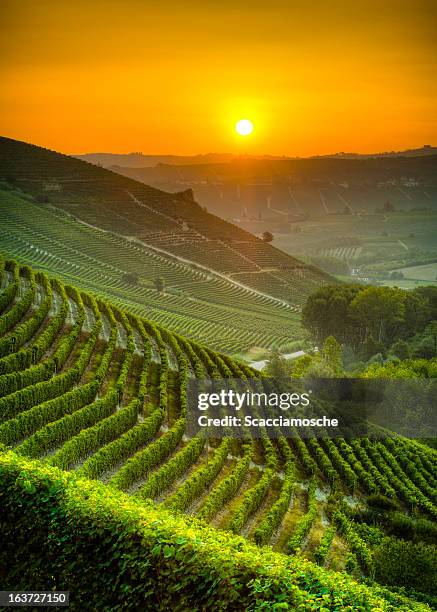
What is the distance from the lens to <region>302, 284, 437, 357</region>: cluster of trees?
93.5 meters

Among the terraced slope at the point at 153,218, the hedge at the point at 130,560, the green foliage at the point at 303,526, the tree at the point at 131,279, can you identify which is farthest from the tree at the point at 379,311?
the hedge at the point at 130,560

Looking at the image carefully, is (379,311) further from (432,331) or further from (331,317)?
(432,331)

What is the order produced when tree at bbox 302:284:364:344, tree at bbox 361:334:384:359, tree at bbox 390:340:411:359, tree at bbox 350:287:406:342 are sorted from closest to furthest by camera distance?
tree at bbox 390:340:411:359 < tree at bbox 361:334:384:359 < tree at bbox 350:287:406:342 < tree at bbox 302:284:364:344

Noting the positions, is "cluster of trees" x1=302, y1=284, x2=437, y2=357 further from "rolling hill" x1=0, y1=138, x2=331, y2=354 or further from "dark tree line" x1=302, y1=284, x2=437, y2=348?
"rolling hill" x1=0, y1=138, x2=331, y2=354

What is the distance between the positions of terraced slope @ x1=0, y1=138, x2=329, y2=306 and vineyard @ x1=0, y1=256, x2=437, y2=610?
3948 inches

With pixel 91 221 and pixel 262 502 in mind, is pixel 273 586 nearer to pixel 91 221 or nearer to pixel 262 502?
pixel 262 502

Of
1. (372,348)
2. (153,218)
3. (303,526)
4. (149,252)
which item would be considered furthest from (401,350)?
(153,218)

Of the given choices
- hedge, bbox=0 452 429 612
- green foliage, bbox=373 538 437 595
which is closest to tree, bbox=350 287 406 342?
green foliage, bbox=373 538 437 595

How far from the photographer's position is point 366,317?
3684 inches

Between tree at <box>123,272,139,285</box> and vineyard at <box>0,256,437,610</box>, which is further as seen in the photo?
tree at <box>123,272,139,285</box>

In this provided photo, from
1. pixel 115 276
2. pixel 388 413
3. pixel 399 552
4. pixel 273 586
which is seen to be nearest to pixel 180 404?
pixel 399 552

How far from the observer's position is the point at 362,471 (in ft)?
114

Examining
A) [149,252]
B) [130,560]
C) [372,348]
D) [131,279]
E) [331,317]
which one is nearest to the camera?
[130,560]

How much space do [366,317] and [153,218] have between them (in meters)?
78.4
